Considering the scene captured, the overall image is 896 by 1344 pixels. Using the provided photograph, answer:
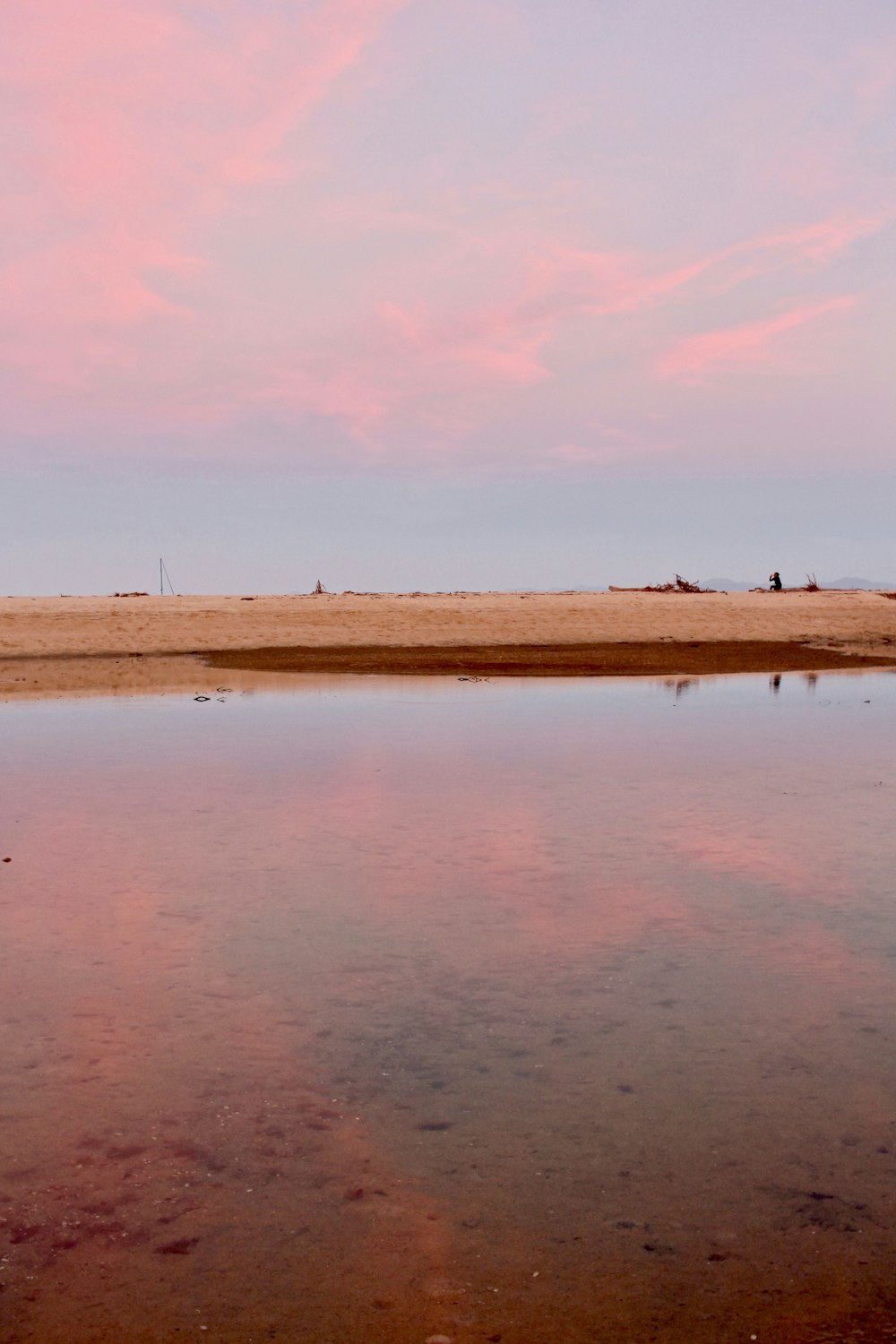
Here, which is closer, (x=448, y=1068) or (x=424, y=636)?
(x=448, y=1068)

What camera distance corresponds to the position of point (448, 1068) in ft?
17.6

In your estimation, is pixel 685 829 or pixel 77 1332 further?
pixel 685 829

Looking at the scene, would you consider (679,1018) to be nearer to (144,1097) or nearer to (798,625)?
(144,1097)

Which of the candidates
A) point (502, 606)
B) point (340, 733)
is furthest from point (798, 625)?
point (340, 733)

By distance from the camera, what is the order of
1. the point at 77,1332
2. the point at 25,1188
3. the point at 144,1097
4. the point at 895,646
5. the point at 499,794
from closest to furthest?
the point at 77,1332 → the point at 25,1188 → the point at 144,1097 → the point at 499,794 → the point at 895,646

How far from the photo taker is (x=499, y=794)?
11.7 meters

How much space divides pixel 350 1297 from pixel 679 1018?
2.55 metres

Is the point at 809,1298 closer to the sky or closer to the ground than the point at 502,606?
closer to the ground

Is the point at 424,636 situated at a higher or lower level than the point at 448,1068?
higher

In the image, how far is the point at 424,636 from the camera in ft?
120

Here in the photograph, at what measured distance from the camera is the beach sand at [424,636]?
2892cm

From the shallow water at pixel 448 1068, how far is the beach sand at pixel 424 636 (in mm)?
15509

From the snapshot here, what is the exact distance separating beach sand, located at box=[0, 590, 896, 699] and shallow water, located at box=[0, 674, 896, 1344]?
15.5 meters

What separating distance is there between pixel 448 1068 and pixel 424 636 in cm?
3136
